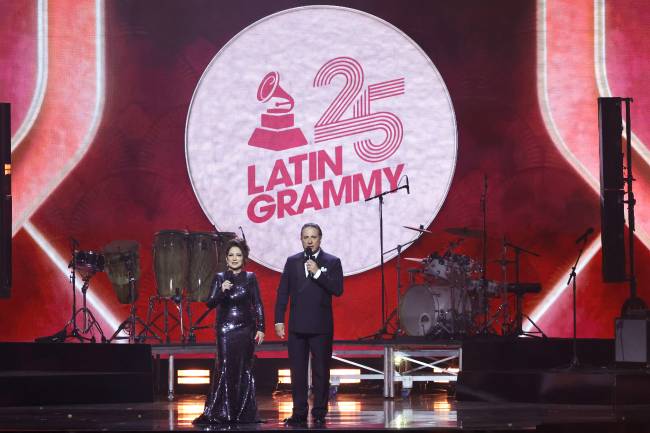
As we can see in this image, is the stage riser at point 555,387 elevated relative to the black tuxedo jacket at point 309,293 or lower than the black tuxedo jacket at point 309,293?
lower

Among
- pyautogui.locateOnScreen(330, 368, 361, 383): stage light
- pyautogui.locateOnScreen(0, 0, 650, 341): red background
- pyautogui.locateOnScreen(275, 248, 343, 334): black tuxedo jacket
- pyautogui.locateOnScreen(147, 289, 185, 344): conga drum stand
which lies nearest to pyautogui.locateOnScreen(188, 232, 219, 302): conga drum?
pyautogui.locateOnScreen(147, 289, 185, 344): conga drum stand

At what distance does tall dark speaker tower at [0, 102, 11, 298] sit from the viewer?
10984mm

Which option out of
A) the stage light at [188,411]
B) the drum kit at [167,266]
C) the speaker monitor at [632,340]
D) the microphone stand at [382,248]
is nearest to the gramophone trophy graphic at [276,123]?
the microphone stand at [382,248]

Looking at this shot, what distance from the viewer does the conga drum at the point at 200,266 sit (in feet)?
36.0

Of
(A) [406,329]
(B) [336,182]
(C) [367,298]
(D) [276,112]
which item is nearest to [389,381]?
(A) [406,329]

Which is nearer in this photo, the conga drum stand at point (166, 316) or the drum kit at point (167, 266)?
the conga drum stand at point (166, 316)

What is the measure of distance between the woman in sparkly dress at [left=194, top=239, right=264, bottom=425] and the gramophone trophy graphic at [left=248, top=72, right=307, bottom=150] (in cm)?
421

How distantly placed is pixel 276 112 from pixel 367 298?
84.6 inches

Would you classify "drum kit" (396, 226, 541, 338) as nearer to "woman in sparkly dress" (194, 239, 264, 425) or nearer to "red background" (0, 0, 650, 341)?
"red background" (0, 0, 650, 341)

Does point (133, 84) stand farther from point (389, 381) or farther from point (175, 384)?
point (389, 381)

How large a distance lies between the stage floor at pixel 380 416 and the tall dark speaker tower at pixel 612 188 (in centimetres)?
234

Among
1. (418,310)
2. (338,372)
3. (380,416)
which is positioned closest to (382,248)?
(418,310)

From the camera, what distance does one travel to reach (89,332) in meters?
11.5

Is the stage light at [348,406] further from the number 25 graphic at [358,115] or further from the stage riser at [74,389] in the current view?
the number 25 graphic at [358,115]
